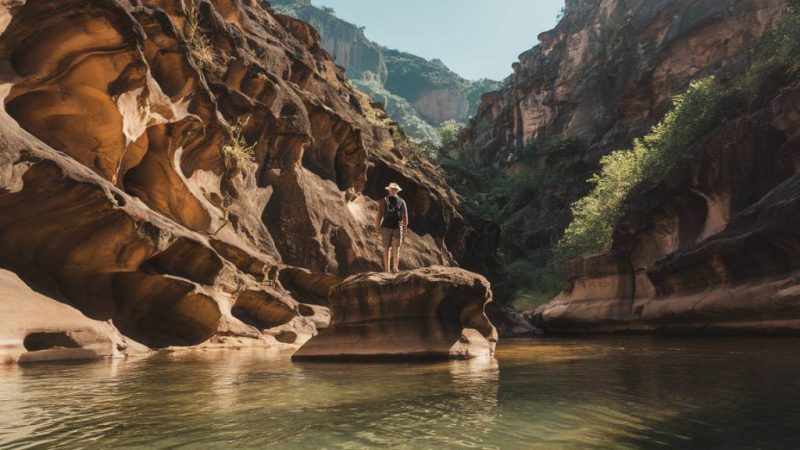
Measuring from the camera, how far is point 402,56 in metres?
187

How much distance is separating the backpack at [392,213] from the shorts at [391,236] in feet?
0.31

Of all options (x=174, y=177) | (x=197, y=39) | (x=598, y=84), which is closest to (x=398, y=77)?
(x=598, y=84)

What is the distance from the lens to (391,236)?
35.0 feet

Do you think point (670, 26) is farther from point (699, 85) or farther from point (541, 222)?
point (699, 85)

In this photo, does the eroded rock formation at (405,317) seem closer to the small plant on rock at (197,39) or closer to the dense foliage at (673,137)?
the small plant on rock at (197,39)

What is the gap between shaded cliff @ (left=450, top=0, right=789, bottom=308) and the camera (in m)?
47.1

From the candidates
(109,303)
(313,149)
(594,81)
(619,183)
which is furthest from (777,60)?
(594,81)

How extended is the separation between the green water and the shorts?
3.61 metres

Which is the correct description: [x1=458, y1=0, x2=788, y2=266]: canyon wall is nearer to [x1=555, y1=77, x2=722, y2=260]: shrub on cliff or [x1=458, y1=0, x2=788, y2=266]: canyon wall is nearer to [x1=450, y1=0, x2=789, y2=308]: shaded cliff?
[x1=450, y1=0, x2=789, y2=308]: shaded cliff

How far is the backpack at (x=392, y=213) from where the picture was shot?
34.4 ft

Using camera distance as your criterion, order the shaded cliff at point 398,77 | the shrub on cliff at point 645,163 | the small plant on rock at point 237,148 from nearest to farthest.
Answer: the small plant on rock at point 237,148 < the shrub on cliff at point 645,163 < the shaded cliff at point 398,77

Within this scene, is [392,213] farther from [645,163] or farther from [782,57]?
[645,163]

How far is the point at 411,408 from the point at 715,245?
57.0 ft

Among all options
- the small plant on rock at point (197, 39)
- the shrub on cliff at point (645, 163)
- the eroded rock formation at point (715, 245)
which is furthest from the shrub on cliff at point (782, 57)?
the small plant on rock at point (197, 39)
